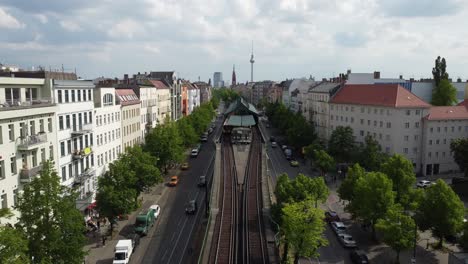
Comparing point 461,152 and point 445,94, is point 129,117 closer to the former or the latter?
point 461,152

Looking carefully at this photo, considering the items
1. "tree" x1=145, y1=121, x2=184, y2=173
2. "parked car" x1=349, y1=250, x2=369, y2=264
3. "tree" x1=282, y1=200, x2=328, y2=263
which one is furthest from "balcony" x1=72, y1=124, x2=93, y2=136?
"parked car" x1=349, y1=250, x2=369, y2=264

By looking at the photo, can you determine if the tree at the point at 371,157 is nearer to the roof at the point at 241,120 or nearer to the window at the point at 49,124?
the roof at the point at 241,120

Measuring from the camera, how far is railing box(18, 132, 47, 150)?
36688 millimetres

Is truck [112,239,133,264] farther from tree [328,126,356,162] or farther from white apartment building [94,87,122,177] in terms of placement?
tree [328,126,356,162]

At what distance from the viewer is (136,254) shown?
43.2 metres

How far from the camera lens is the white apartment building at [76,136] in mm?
46188

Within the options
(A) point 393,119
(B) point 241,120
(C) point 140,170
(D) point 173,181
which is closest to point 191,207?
(C) point 140,170

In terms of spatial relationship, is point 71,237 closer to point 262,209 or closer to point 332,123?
point 262,209

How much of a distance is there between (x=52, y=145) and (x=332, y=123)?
2651 inches

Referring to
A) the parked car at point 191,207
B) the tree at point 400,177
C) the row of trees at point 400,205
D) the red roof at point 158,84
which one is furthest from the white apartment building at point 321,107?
the parked car at point 191,207

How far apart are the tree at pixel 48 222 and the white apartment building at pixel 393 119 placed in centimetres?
6073

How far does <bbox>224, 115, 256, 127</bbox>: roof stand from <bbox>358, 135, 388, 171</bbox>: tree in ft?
96.3

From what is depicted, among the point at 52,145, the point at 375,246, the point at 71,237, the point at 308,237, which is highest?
the point at 52,145

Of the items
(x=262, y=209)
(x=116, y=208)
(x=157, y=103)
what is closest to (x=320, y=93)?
(x=157, y=103)
